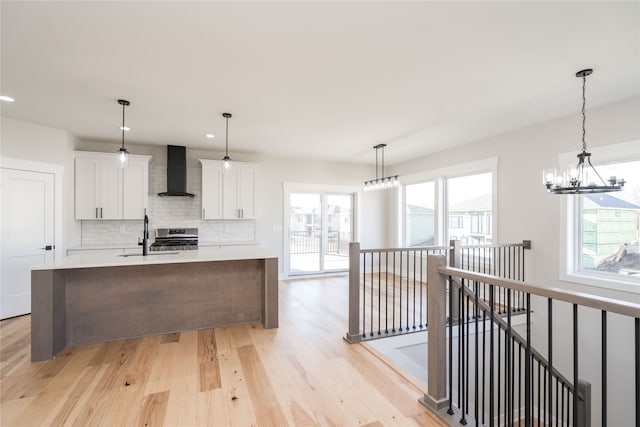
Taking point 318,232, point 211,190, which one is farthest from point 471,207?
point 211,190

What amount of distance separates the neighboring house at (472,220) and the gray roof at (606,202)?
4.31 feet

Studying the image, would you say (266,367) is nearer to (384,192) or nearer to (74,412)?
(74,412)

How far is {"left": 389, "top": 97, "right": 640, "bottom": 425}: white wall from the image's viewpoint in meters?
3.29

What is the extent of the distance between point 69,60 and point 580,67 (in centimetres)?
439

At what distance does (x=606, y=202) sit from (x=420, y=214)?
317cm

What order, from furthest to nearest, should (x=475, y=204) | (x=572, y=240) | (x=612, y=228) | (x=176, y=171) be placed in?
(x=176, y=171)
(x=475, y=204)
(x=572, y=240)
(x=612, y=228)

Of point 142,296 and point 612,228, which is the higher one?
point 612,228

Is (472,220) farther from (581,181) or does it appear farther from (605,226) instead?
(581,181)

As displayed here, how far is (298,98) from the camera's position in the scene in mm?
3238

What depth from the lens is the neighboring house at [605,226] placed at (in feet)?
11.2

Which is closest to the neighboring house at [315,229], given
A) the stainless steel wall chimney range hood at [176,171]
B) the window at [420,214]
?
the window at [420,214]

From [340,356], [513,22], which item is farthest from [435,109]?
[340,356]

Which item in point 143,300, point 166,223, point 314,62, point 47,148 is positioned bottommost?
point 143,300

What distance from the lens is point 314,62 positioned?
2.49m
